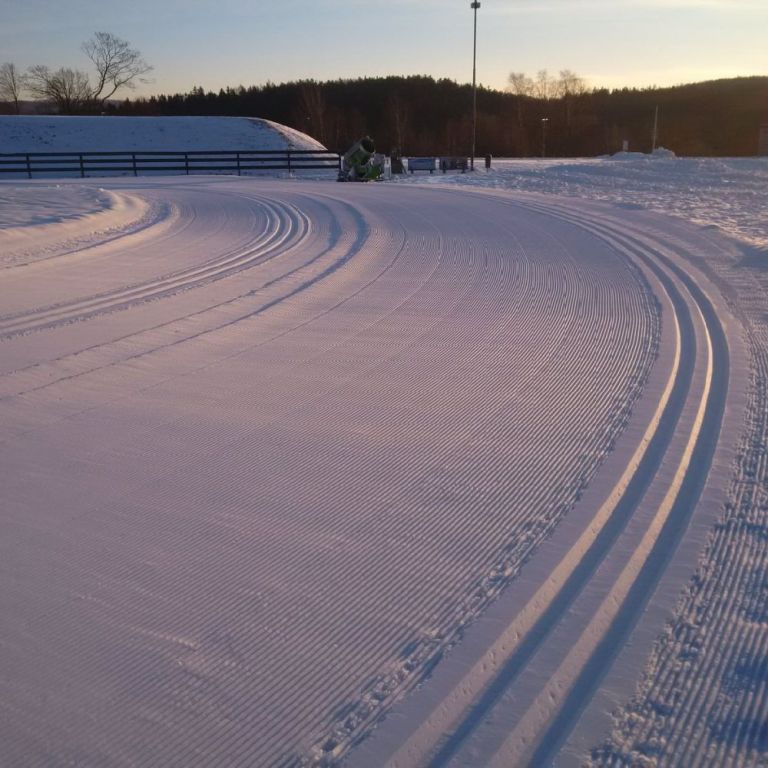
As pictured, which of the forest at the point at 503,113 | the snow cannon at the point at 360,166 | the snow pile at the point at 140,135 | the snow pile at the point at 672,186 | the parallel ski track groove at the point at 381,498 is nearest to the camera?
the parallel ski track groove at the point at 381,498

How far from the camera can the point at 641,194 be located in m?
24.3

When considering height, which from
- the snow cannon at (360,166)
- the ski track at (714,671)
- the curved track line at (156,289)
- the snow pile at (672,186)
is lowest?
the ski track at (714,671)

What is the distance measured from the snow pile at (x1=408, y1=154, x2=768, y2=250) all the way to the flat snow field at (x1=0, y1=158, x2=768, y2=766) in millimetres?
8817

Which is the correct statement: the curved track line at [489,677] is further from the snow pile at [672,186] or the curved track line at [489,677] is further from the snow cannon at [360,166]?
the snow cannon at [360,166]

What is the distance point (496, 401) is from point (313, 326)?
301cm

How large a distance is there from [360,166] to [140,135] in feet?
101

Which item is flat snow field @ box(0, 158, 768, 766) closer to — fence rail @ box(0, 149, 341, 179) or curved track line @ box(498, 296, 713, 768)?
curved track line @ box(498, 296, 713, 768)

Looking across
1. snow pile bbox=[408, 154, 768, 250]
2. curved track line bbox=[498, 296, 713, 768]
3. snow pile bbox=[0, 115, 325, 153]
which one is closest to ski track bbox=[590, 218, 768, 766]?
curved track line bbox=[498, 296, 713, 768]

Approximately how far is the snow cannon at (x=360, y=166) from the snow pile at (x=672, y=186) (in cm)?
160

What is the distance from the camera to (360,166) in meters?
32.1

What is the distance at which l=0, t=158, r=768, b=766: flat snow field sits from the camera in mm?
3150

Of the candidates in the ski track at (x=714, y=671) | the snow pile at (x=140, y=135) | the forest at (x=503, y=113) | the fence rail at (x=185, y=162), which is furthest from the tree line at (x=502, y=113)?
the ski track at (x=714, y=671)

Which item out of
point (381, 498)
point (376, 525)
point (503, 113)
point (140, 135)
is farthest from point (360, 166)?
point (503, 113)

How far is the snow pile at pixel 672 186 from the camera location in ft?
61.0
